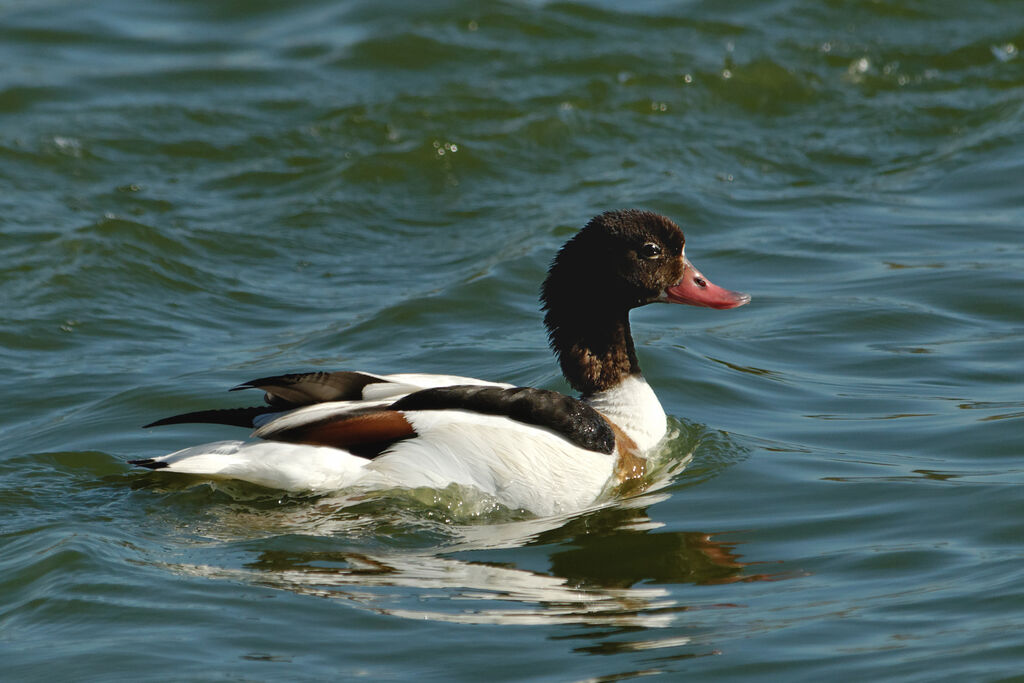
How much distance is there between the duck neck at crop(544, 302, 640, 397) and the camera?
8203 millimetres

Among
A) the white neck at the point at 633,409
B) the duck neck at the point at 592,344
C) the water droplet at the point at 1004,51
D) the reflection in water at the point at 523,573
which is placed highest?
the water droplet at the point at 1004,51

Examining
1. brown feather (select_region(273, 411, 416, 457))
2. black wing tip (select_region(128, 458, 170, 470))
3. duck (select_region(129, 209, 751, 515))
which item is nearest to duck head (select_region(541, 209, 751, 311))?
duck (select_region(129, 209, 751, 515))

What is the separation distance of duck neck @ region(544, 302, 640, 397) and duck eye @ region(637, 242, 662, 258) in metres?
0.34

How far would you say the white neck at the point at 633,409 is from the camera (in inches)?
320

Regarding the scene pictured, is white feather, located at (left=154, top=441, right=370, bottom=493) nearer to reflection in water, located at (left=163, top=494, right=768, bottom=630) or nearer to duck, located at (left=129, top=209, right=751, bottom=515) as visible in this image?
duck, located at (left=129, top=209, right=751, bottom=515)

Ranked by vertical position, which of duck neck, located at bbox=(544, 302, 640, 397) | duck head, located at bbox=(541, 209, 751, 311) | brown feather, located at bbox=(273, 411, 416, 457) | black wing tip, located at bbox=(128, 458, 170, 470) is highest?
duck head, located at bbox=(541, 209, 751, 311)

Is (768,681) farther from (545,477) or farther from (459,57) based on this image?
(459,57)

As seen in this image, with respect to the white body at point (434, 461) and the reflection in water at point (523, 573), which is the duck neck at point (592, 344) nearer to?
the white body at point (434, 461)

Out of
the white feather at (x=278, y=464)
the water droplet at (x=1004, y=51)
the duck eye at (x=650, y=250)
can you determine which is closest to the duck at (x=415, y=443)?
the white feather at (x=278, y=464)

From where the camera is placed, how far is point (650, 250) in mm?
8188

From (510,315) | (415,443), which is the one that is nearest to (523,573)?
(415,443)

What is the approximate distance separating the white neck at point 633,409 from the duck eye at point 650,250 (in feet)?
2.31

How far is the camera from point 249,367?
406 inches

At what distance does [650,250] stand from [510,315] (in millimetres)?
3203
